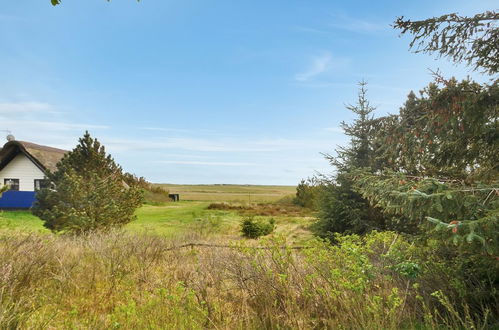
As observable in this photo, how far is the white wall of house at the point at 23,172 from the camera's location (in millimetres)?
25547

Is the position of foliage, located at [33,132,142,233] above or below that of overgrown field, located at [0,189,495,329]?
above

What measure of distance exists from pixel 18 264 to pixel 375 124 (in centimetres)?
705

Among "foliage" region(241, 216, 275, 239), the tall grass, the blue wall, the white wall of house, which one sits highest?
the white wall of house

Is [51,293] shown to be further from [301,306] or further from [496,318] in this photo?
[496,318]

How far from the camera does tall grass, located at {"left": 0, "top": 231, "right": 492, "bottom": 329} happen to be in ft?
12.4

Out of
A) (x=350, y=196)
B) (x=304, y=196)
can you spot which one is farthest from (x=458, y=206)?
(x=304, y=196)

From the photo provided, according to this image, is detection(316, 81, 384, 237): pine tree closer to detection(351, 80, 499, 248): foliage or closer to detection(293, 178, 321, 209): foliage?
detection(351, 80, 499, 248): foliage

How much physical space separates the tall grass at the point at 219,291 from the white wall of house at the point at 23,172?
22.3 meters

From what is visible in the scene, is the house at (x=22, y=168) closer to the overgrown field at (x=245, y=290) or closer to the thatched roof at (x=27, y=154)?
the thatched roof at (x=27, y=154)

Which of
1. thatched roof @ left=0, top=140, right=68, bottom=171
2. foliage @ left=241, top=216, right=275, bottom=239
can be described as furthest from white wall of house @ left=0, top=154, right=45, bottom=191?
foliage @ left=241, top=216, right=275, bottom=239

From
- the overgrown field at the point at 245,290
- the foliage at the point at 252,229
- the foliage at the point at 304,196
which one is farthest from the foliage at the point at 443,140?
the foliage at the point at 304,196

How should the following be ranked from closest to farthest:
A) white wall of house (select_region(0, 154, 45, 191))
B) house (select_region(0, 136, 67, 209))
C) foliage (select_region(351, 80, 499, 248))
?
foliage (select_region(351, 80, 499, 248)), house (select_region(0, 136, 67, 209)), white wall of house (select_region(0, 154, 45, 191))

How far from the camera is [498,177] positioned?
606cm

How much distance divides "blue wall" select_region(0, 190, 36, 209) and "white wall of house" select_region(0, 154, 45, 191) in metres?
0.56
